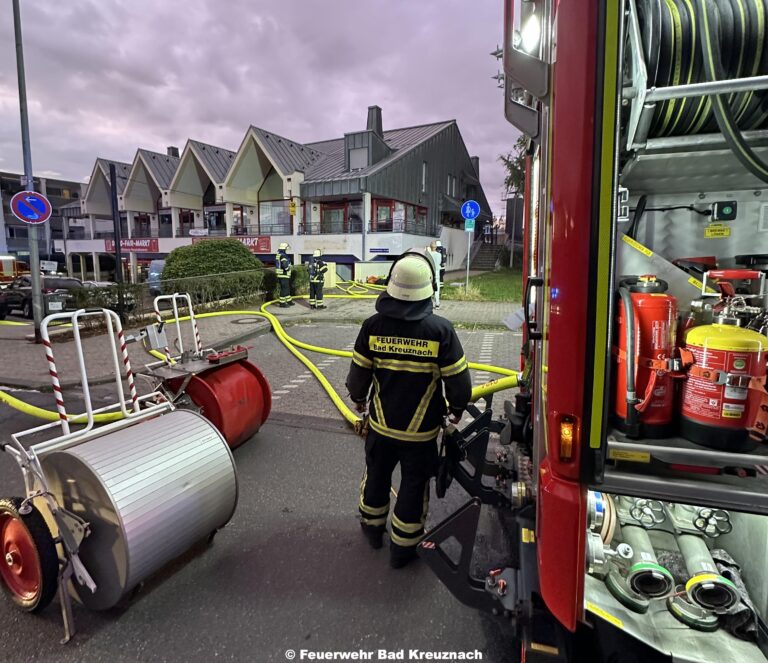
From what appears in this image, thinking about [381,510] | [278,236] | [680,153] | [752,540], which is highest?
[278,236]

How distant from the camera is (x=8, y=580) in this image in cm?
258

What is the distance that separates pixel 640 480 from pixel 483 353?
22.2 ft

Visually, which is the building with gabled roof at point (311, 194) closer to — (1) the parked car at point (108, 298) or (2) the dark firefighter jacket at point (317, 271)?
(2) the dark firefighter jacket at point (317, 271)

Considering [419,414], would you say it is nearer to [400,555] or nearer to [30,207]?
[400,555]

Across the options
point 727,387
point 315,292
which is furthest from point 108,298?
point 727,387

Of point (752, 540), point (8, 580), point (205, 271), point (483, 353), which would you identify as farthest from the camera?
point (205, 271)

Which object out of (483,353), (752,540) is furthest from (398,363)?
(483,353)

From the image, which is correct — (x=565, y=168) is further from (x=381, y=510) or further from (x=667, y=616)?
(x=381, y=510)

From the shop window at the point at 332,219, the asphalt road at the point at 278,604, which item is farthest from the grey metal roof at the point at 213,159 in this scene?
the asphalt road at the point at 278,604

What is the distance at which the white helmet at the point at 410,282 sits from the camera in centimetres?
275

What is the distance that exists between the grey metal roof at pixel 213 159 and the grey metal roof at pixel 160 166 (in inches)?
177

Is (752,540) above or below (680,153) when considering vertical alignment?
below

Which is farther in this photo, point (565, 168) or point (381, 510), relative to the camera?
point (381, 510)

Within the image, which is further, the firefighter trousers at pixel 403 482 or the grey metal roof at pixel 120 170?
the grey metal roof at pixel 120 170
